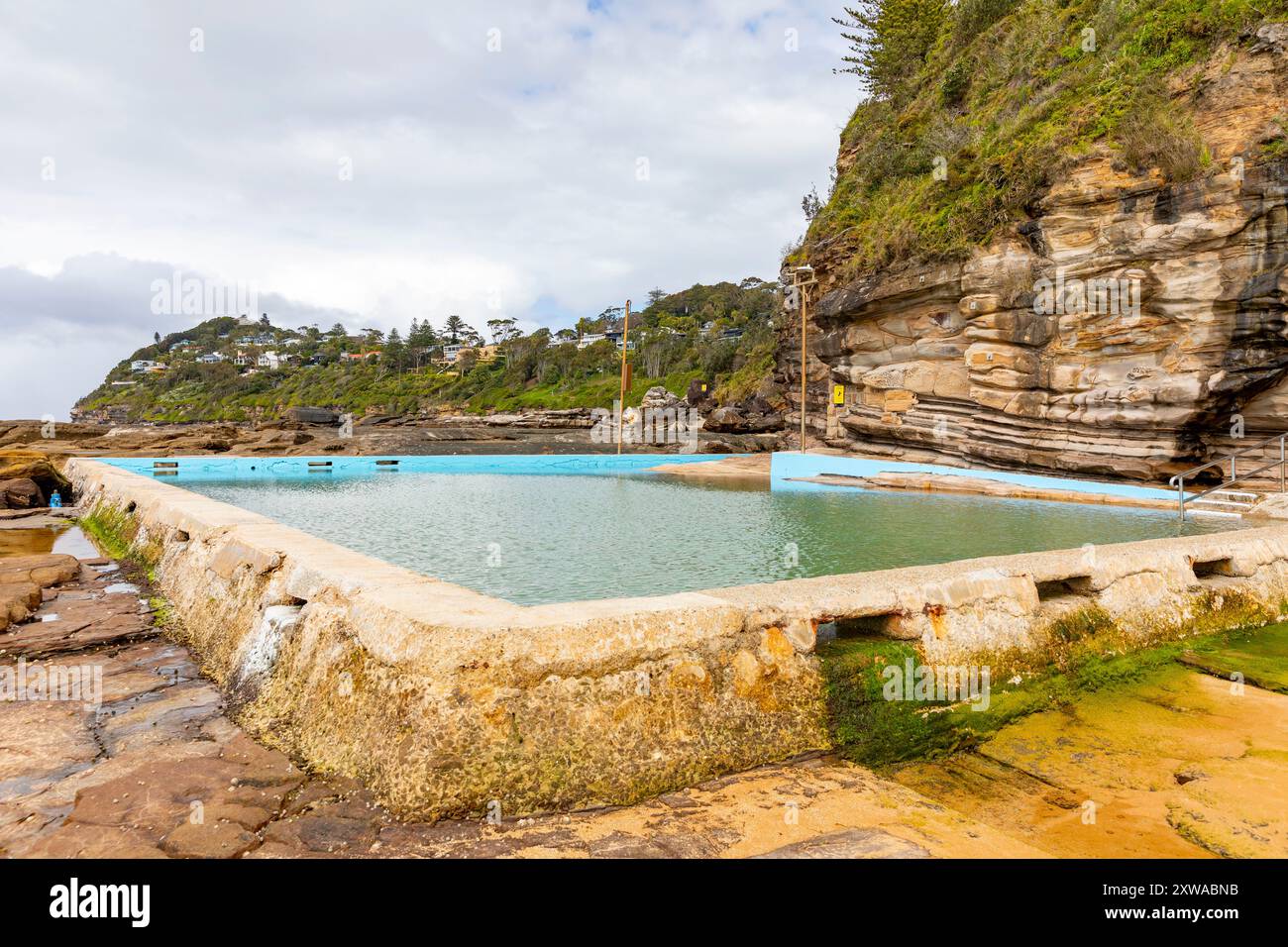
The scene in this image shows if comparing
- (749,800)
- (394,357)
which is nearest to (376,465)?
(749,800)

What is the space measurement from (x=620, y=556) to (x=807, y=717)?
4.57m

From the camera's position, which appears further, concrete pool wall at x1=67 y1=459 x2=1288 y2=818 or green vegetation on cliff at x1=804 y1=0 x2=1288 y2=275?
green vegetation on cliff at x1=804 y1=0 x2=1288 y2=275

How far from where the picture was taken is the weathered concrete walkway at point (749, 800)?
7.88 ft

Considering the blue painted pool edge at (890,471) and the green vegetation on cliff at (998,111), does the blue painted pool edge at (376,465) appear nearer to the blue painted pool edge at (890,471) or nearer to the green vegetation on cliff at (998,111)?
the blue painted pool edge at (890,471)

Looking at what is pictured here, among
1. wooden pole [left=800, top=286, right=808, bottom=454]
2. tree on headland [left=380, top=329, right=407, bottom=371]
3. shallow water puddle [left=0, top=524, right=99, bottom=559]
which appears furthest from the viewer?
tree on headland [left=380, top=329, right=407, bottom=371]

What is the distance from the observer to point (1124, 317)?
562 inches

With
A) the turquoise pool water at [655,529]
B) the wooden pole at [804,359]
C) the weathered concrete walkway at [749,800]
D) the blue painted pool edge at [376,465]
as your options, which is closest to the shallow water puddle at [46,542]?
the turquoise pool water at [655,529]

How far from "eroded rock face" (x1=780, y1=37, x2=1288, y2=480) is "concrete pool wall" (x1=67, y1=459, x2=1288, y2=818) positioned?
11474 millimetres

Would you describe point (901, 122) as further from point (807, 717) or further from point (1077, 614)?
point (807, 717)

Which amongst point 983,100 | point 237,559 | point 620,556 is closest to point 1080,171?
point 983,100

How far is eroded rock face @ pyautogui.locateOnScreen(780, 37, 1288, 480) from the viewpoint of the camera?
1270 centimetres

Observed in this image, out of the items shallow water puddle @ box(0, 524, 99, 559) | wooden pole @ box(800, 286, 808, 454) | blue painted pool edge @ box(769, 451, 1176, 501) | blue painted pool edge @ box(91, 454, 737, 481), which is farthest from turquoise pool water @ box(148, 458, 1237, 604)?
wooden pole @ box(800, 286, 808, 454)

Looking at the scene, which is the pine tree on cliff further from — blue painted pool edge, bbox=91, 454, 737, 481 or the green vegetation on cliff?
blue painted pool edge, bbox=91, 454, 737, 481

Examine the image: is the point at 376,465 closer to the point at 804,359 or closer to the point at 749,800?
the point at 804,359
